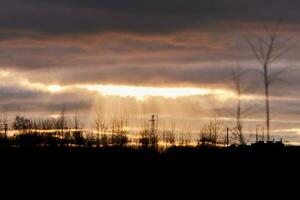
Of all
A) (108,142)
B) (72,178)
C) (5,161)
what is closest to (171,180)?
(72,178)

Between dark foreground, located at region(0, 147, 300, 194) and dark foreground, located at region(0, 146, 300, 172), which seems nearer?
dark foreground, located at region(0, 147, 300, 194)

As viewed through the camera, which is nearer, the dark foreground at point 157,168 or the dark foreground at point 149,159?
the dark foreground at point 157,168

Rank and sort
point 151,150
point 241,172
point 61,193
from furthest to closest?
point 151,150, point 241,172, point 61,193

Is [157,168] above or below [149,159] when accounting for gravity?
below

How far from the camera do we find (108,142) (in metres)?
63.6

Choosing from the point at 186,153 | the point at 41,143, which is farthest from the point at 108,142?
the point at 186,153

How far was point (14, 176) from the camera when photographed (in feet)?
118

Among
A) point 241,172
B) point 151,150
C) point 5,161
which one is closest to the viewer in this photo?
point 241,172

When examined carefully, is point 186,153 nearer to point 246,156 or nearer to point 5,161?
point 246,156

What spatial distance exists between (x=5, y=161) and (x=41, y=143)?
16.0m

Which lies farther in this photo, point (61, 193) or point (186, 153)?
point (186, 153)

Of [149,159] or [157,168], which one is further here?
[149,159]

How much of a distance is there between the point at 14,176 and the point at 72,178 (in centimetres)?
313

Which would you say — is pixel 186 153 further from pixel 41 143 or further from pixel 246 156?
pixel 41 143
